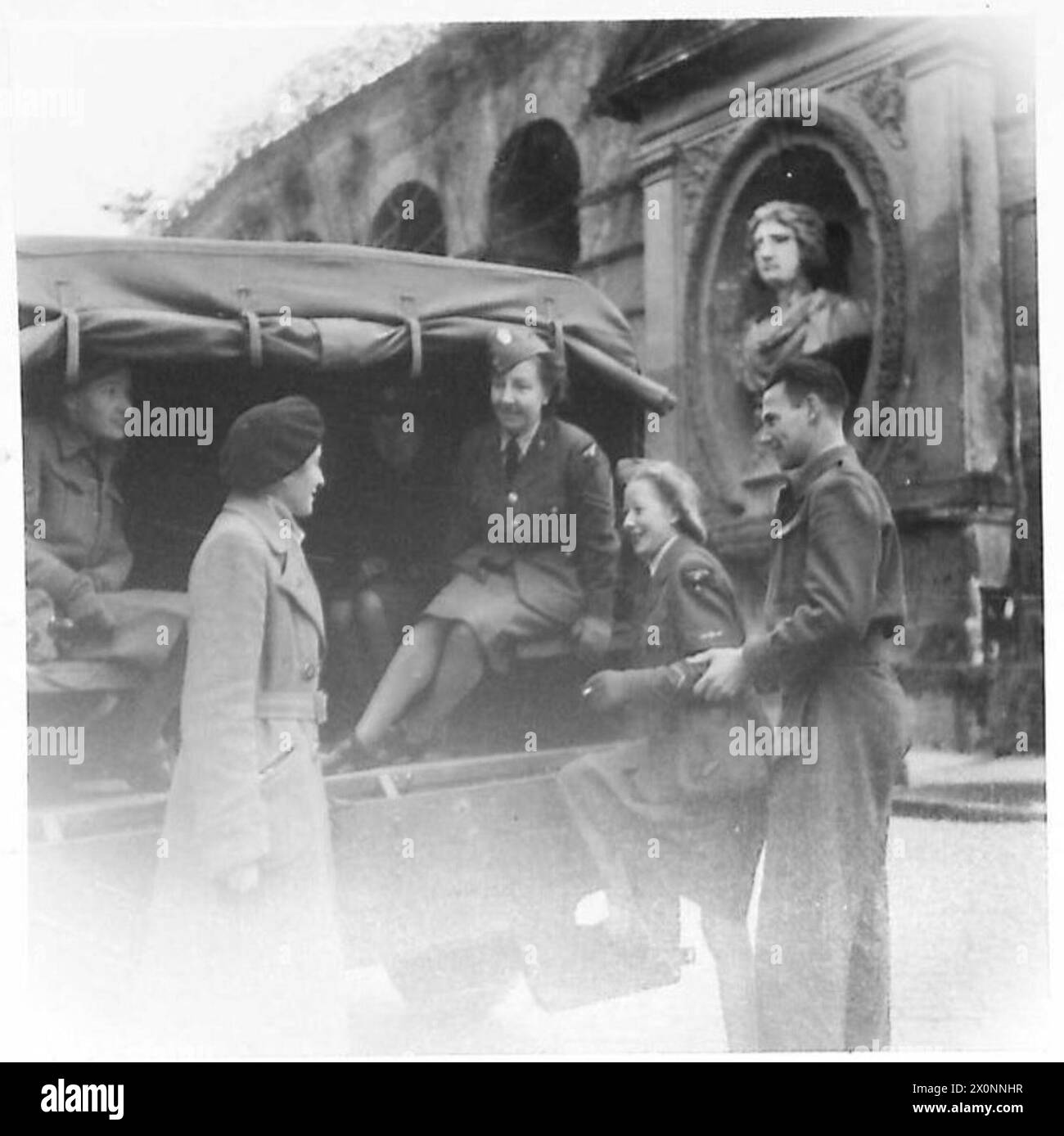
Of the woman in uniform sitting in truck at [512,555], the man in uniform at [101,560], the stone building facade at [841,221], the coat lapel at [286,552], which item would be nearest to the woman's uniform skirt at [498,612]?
the woman in uniform sitting in truck at [512,555]

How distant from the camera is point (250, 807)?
4.85 m

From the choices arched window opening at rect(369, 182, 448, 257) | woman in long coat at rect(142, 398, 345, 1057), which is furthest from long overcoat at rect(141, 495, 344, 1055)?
arched window opening at rect(369, 182, 448, 257)

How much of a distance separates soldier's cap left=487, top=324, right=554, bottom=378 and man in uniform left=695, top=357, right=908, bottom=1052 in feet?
3.27

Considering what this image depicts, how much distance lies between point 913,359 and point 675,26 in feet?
4.27

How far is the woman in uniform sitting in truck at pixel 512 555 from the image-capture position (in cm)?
504

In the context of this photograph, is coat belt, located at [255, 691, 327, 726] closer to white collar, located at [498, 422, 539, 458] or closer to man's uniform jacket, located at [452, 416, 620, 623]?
man's uniform jacket, located at [452, 416, 620, 623]

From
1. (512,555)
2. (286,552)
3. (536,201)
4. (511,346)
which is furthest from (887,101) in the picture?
(286,552)

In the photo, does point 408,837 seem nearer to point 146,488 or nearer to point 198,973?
point 198,973

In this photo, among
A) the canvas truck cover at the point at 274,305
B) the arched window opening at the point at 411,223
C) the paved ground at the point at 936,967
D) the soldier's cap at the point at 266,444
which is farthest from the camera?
the arched window opening at the point at 411,223

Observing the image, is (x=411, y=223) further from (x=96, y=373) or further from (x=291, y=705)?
(x=291, y=705)

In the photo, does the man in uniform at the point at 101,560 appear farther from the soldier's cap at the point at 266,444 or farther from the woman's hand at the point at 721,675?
the woman's hand at the point at 721,675

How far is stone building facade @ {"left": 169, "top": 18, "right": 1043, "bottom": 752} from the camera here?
16.6 feet

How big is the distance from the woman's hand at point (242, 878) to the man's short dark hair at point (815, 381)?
223 cm
